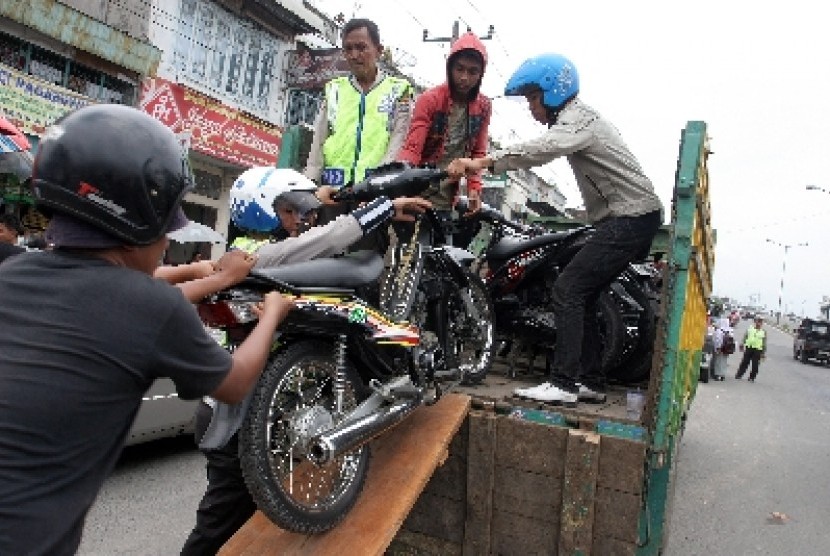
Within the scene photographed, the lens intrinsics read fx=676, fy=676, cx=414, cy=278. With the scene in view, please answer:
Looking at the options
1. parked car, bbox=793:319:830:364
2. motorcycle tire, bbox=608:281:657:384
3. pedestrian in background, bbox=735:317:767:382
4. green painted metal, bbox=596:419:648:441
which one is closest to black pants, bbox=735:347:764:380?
pedestrian in background, bbox=735:317:767:382

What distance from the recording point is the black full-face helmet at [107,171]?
1.38 metres

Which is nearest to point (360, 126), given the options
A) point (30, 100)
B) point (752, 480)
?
point (752, 480)

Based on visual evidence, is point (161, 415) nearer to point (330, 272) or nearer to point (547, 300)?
point (547, 300)

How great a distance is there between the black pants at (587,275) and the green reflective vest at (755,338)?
54.1 feet

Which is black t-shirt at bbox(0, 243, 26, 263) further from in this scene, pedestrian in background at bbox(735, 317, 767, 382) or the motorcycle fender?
pedestrian in background at bbox(735, 317, 767, 382)

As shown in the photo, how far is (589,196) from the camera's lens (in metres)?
3.79

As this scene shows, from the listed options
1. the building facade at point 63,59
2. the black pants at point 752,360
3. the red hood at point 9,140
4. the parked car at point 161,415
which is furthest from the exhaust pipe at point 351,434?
the black pants at point 752,360

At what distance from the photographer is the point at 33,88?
36.1 feet

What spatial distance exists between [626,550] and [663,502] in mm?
375

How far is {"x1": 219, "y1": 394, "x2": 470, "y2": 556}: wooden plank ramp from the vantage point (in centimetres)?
240

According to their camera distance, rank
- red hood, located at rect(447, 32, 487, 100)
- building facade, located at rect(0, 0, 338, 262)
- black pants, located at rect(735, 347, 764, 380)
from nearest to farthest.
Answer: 1. red hood, located at rect(447, 32, 487, 100)
2. building facade, located at rect(0, 0, 338, 262)
3. black pants, located at rect(735, 347, 764, 380)

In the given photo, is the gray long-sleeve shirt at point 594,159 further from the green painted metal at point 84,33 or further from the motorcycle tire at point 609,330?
the green painted metal at point 84,33

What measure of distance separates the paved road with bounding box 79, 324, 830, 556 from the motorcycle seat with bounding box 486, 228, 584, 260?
244 cm

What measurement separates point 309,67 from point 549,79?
1466cm
